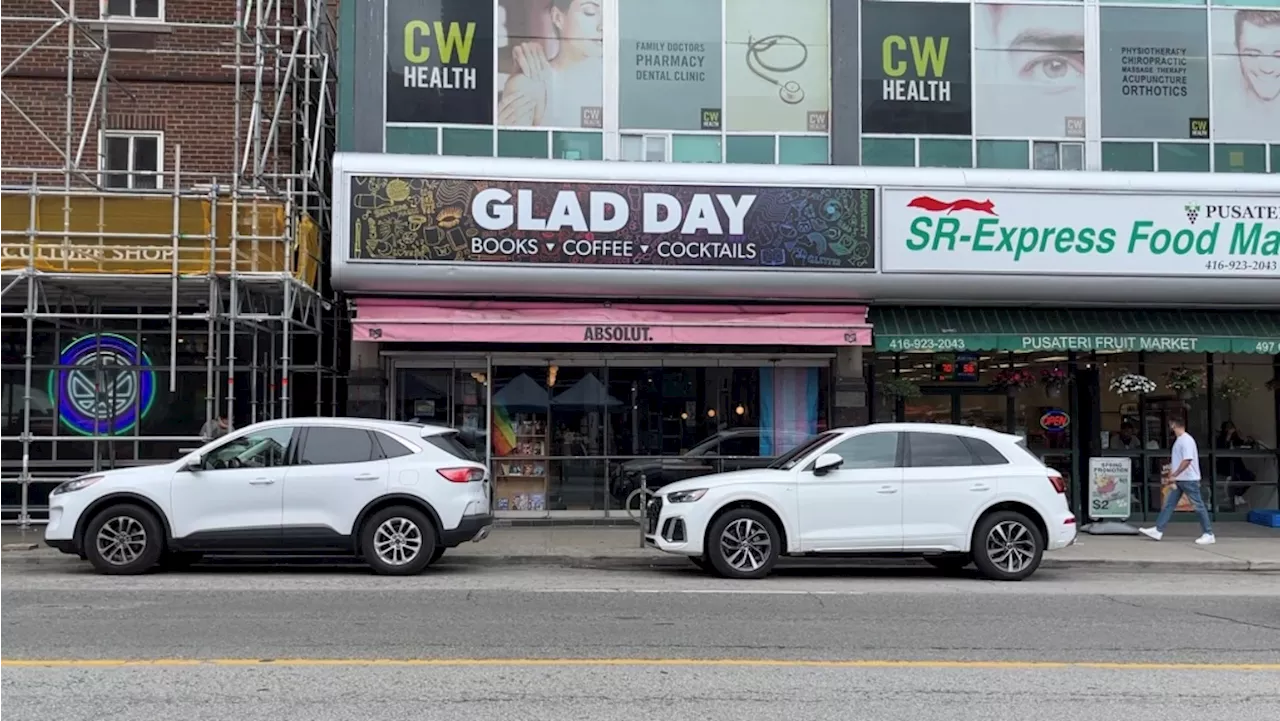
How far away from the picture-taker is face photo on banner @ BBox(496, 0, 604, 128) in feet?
51.6

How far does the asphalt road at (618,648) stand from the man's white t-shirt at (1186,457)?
3315 mm

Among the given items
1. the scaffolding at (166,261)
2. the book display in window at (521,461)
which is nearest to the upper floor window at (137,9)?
the scaffolding at (166,261)

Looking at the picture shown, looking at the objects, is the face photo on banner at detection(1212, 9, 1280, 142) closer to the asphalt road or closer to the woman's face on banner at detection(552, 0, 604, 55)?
the asphalt road

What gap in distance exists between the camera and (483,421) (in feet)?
52.1

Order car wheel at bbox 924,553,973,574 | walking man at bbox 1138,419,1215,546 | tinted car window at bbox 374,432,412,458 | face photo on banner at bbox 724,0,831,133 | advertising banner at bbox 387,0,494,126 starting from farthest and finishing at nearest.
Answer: face photo on banner at bbox 724,0,831,133 → advertising banner at bbox 387,0,494,126 → walking man at bbox 1138,419,1215,546 → car wheel at bbox 924,553,973,574 → tinted car window at bbox 374,432,412,458

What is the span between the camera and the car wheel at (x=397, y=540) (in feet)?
36.2

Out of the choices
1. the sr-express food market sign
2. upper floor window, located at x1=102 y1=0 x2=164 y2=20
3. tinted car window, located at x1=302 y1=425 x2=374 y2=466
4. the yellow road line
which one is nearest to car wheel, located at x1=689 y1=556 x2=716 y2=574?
tinted car window, located at x1=302 y1=425 x2=374 y2=466

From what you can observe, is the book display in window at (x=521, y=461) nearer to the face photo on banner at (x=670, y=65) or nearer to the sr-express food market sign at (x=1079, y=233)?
the face photo on banner at (x=670, y=65)

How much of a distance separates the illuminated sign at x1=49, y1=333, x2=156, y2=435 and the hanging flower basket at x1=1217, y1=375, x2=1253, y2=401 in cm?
1494

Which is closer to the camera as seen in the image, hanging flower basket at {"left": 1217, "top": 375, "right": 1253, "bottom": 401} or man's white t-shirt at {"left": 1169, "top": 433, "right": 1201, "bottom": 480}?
man's white t-shirt at {"left": 1169, "top": 433, "right": 1201, "bottom": 480}

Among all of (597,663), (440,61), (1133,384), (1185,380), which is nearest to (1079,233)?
(1133,384)

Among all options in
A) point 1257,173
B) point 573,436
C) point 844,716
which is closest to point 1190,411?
point 1257,173

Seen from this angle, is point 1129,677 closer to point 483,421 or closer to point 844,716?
point 844,716

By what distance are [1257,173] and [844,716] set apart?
1342 cm
